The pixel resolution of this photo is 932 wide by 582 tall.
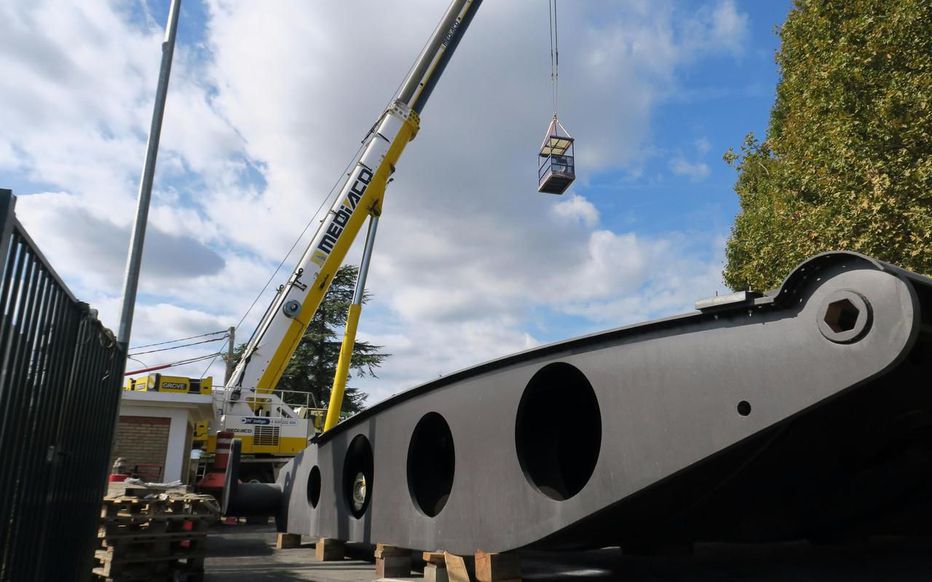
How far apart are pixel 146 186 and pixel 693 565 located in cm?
767

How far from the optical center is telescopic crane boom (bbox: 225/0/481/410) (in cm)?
1580

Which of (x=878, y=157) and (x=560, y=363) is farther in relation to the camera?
(x=878, y=157)

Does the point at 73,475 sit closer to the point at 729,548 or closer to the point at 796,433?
the point at 796,433

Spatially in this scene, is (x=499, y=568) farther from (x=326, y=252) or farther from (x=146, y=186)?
(x=326, y=252)

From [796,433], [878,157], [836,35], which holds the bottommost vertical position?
[796,433]

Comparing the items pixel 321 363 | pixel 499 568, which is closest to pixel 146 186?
pixel 499 568

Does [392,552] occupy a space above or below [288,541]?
above

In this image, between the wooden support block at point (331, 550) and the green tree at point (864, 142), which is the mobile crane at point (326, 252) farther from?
the wooden support block at point (331, 550)

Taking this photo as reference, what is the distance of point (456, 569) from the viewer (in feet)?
18.1

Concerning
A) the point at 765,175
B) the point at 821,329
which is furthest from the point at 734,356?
the point at 765,175

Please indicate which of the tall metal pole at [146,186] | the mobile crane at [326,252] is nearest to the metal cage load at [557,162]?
the mobile crane at [326,252]

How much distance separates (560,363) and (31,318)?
341cm

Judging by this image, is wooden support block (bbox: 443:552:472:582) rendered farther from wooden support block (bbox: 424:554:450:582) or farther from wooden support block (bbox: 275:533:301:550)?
wooden support block (bbox: 275:533:301:550)

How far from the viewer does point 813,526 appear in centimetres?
671
